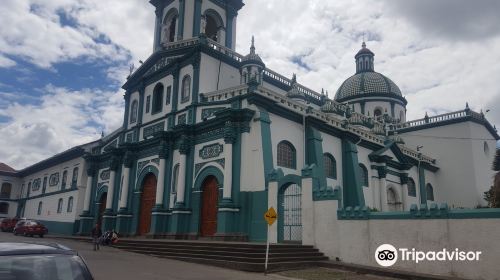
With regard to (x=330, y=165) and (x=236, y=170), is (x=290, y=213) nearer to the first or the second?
(x=236, y=170)

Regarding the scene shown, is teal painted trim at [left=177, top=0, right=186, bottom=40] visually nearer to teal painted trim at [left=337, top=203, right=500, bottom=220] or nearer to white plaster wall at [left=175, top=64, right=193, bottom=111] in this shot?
white plaster wall at [left=175, top=64, right=193, bottom=111]

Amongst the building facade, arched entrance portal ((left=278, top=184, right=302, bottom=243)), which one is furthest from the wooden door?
arched entrance portal ((left=278, top=184, right=302, bottom=243))

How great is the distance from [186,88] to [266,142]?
7.46m

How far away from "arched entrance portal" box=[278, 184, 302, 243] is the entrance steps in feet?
7.56

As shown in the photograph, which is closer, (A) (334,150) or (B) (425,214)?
(B) (425,214)

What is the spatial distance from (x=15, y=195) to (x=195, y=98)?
36.2 meters

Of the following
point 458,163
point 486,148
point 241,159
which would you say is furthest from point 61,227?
point 486,148

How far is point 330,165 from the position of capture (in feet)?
85.3

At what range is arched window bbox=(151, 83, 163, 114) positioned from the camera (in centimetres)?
2808

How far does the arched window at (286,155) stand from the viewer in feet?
73.0

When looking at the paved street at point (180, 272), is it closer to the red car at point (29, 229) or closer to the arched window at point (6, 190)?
the red car at point (29, 229)

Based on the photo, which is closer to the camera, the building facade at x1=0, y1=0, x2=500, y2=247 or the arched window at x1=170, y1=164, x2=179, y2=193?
the building facade at x1=0, y1=0, x2=500, y2=247

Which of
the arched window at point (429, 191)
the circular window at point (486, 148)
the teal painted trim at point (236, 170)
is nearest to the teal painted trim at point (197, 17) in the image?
the teal painted trim at point (236, 170)

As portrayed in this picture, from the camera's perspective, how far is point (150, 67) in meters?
29.5
